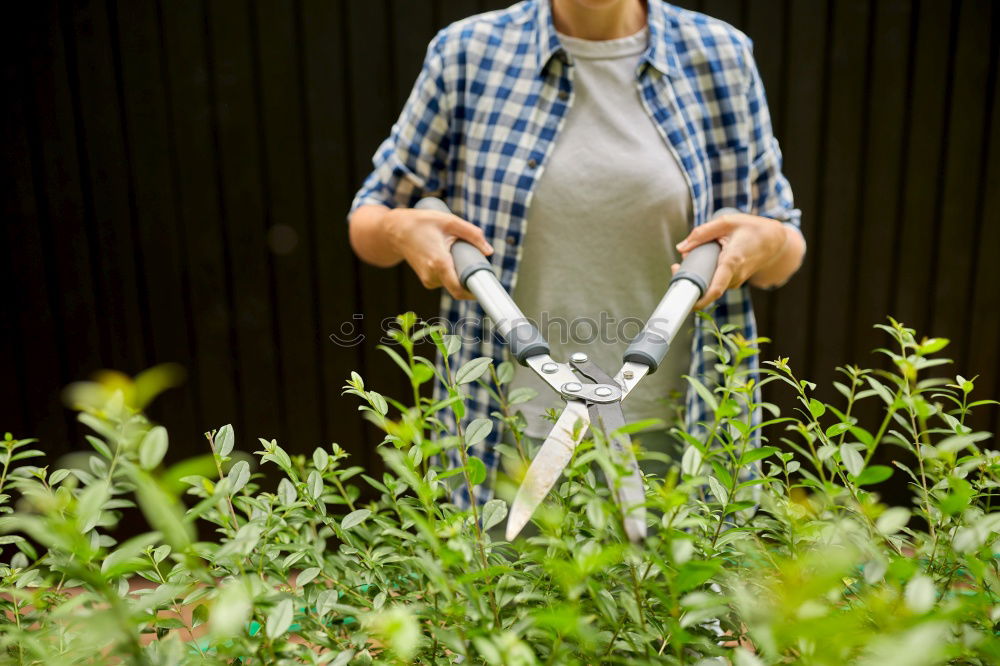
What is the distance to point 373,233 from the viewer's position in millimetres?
1516

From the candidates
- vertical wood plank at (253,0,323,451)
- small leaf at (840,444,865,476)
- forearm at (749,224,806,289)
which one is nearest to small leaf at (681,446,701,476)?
small leaf at (840,444,865,476)

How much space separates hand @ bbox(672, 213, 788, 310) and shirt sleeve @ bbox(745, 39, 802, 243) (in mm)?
188

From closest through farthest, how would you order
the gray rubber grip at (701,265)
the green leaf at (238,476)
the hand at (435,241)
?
the green leaf at (238,476)
the gray rubber grip at (701,265)
the hand at (435,241)

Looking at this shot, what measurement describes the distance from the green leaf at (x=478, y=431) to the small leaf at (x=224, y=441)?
0.22 meters

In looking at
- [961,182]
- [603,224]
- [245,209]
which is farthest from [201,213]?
[961,182]

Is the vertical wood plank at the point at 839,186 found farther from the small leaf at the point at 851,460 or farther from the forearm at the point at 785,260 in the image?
the small leaf at the point at 851,460

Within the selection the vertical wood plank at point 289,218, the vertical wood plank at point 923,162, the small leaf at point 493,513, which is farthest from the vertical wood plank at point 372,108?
the small leaf at point 493,513

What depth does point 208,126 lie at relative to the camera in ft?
8.77

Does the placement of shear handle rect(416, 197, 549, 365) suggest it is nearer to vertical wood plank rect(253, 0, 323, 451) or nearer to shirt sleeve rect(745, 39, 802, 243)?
shirt sleeve rect(745, 39, 802, 243)

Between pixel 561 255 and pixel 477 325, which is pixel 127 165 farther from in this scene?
pixel 561 255

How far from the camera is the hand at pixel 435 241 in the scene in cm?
131

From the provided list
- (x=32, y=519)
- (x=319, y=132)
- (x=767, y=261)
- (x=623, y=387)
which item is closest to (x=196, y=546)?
(x=32, y=519)

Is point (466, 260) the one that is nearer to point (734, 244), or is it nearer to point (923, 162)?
point (734, 244)

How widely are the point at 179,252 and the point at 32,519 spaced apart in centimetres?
261
